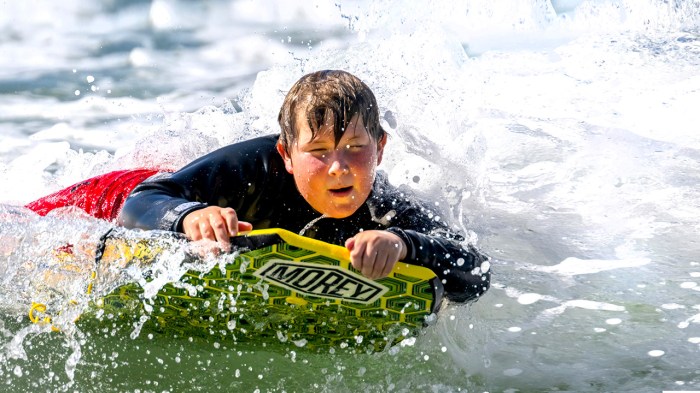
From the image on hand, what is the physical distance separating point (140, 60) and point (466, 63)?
12.6ft

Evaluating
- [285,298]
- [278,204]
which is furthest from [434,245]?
[278,204]

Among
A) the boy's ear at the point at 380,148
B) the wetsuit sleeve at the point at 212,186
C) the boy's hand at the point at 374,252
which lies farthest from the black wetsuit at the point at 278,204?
the boy's hand at the point at 374,252

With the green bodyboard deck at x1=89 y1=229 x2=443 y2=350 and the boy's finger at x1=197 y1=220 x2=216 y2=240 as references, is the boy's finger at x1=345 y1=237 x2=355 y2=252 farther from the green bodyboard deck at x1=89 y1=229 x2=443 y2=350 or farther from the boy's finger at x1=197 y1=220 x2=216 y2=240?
the boy's finger at x1=197 y1=220 x2=216 y2=240

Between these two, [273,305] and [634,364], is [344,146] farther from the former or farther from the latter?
[634,364]

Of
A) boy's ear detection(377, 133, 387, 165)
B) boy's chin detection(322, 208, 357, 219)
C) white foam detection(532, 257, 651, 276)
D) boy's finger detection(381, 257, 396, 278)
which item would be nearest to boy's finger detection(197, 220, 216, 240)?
boy's finger detection(381, 257, 396, 278)

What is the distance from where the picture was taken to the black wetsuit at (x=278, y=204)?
253cm

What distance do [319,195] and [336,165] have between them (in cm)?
18

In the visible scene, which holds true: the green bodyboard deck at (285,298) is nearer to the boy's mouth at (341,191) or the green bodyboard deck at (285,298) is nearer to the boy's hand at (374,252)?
the boy's hand at (374,252)

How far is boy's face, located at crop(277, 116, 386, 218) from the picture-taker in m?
2.52

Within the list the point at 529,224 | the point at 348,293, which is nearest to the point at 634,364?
the point at 348,293

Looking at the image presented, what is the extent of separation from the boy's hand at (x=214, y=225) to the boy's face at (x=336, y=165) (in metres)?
0.41

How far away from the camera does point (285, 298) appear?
2.29 meters

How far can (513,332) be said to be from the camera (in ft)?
10.5

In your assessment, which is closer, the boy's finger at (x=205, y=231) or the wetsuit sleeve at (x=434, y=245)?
the boy's finger at (x=205, y=231)
